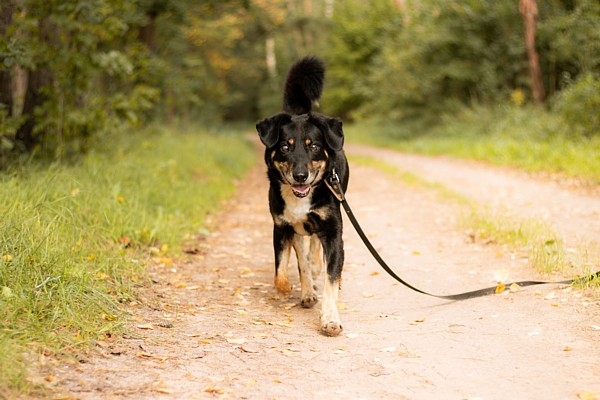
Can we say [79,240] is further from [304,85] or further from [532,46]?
[532,46]

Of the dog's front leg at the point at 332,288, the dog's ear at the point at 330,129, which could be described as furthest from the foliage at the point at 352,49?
the dog's front leg at the point at 332,288

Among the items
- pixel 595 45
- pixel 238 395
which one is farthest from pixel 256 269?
pixel 595 45

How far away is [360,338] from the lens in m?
4.37

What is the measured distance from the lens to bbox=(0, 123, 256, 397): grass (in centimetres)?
370

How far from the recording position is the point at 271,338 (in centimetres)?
433

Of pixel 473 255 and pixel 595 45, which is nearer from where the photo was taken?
pixel 473 255

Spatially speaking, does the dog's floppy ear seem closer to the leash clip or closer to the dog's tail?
the leash clip

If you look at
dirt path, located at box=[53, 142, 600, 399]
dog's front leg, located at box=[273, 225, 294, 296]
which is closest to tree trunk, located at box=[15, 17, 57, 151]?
dirt path, located at box=[53, 142, 600, 399]

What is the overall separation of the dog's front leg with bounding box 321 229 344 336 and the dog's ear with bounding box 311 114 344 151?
673 mm

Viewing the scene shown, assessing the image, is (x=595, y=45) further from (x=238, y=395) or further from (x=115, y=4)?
(x=238, y=395)

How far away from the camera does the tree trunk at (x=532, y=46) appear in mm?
17234

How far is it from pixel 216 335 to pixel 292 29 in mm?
40786

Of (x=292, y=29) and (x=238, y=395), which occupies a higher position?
(x=292, y=29)

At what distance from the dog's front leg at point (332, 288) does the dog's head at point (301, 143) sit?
45 cm
